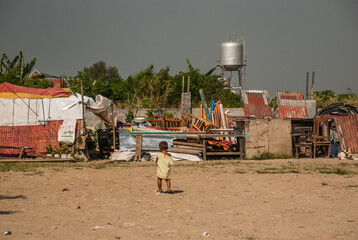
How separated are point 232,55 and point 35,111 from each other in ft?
109

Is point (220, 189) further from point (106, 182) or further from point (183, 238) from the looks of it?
point (183, 238)

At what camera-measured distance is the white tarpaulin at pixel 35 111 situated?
17.0 meters

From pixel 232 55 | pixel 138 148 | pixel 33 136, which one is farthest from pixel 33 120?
pixel 232 55

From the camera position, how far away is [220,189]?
1007cm

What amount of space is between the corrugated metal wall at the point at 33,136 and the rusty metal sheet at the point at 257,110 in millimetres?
10265

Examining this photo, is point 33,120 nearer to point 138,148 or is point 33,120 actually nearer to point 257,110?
point 138,148

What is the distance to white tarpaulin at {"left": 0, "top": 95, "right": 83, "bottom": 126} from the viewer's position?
668 inches

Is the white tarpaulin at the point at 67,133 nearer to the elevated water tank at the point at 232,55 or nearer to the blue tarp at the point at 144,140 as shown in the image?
the blue tarp at the point at 144,140

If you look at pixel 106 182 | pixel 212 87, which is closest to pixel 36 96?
pixel 106 182

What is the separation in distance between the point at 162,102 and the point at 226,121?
7228 millimetres

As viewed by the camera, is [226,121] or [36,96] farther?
[226,121]

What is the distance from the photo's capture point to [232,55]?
156 feet

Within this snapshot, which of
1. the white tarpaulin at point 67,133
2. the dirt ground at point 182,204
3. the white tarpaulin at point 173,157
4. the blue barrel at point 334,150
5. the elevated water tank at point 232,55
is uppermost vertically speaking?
the elevated water tank at point 232,55

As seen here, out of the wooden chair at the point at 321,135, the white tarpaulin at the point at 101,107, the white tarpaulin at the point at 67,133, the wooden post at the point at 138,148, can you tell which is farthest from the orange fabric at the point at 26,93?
the wooden chair at the point at 321,135
